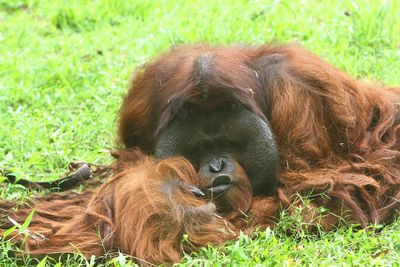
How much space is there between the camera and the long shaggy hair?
155 inches

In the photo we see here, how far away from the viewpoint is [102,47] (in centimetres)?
712

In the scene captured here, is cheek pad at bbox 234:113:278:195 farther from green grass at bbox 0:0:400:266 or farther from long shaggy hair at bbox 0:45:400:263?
green grass at bbox 0:0:400:266

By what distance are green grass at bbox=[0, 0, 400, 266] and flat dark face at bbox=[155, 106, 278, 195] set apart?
2.01ft

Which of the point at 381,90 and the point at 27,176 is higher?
the point at 381,90

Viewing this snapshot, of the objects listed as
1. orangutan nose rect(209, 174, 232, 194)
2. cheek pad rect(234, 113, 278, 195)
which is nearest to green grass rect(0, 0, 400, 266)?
cheek pad rect(234, 113, 278, 195)

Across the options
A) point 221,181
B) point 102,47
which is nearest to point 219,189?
point 221,181

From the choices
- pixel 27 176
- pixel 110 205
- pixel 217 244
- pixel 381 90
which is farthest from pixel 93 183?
pixel 381 90

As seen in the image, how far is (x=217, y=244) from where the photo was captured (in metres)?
3.90

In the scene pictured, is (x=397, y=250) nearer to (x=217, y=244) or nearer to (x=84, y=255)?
(x=217, y=244)

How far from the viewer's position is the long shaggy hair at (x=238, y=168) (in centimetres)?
395

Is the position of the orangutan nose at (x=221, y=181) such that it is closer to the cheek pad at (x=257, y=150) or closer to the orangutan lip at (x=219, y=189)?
the orangutan lip at (x=219, y=189)

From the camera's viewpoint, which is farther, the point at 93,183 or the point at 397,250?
the point at 93,183

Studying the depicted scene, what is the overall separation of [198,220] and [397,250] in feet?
2.81

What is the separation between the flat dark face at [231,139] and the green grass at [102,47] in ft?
2.01
